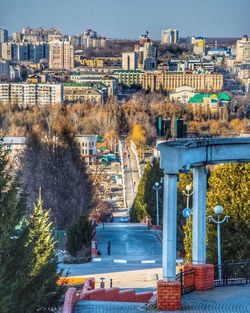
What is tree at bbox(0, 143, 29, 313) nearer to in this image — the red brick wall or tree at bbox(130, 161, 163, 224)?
the red brick wall

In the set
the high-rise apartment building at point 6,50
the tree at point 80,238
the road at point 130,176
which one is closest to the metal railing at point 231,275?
the tree at point 80,238

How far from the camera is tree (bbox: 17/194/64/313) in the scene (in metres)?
9.53

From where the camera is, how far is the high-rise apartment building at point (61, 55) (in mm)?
163000

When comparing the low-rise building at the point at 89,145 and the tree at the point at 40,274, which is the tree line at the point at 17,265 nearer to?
the tree at the point at 40,274

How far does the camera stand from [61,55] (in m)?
164

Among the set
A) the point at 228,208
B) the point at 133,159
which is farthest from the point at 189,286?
the point at 133,159

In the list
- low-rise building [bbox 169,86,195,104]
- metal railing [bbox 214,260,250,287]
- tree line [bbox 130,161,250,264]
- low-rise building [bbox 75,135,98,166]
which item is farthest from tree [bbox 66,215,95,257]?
low-rise building [bbox 169,86,195,104]

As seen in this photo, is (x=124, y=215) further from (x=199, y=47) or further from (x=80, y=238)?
(x=199, y=47)

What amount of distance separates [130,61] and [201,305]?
5922 inches

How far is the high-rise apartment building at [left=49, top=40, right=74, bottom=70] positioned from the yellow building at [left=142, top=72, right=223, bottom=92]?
90.0 ft

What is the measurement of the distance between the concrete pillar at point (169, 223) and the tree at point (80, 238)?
38.5 ft

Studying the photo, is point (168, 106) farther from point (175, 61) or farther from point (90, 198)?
point (175, 61)

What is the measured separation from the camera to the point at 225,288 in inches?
376

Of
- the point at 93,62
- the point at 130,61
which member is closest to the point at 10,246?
the point at 130,61
